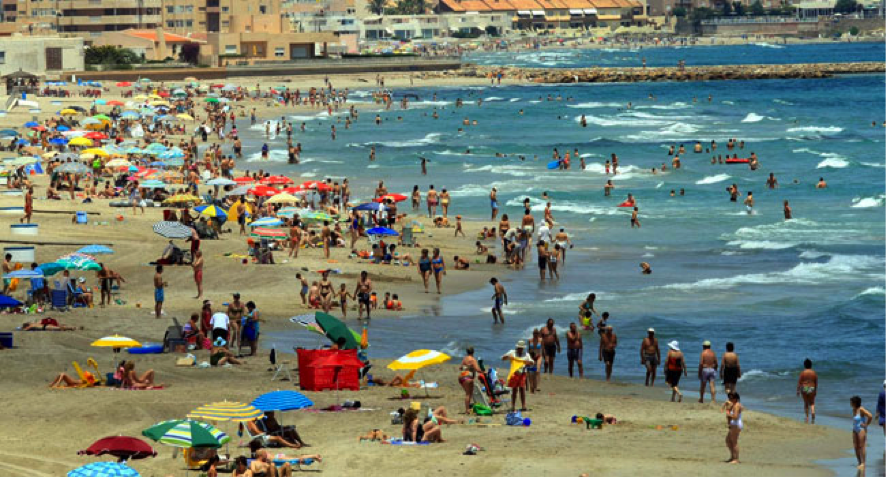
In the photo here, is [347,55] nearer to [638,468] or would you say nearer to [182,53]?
[182,53]

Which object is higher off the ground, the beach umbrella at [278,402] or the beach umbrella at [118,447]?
the beach umbrella at [278,402]

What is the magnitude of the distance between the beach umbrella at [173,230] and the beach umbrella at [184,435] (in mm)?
15225

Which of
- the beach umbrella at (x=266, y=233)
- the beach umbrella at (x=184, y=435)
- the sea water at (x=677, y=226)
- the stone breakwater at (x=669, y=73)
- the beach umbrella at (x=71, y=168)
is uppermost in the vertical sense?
the stone breakwater at (x=669, y=73)

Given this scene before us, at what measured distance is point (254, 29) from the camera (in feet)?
435

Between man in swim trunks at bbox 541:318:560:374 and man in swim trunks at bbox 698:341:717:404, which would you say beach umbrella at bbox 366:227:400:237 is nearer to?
man in swim trunks at bbox 541:318:560:374

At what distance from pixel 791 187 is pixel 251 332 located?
3153 centimetres

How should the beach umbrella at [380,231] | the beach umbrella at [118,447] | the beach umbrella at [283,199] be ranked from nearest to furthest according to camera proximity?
the beach umbrella at [118,447] → the beach umbrella at [380,231] → the beach umbrella at [283,199]

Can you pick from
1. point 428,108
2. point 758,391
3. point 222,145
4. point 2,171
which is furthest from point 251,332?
point 428,108

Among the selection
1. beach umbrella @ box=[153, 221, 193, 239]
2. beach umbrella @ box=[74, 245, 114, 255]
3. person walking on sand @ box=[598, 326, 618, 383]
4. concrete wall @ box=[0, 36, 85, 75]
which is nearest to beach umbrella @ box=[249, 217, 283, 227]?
beach umbrella @ box=[153, 221, 193, 239]

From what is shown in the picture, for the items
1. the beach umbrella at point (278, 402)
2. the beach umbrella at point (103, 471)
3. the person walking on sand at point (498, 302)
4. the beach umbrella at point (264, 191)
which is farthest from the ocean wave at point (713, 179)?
the beach umbrella at point (103, 471)

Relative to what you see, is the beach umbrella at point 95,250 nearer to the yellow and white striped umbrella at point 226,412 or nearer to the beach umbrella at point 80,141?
the yellow and white striped umbrella at point 226,412

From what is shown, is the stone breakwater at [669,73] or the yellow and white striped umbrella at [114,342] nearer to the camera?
the yellow and white striped umbrella at [114,342]

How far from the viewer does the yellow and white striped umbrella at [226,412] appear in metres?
15.8

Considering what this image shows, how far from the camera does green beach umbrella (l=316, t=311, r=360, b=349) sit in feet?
68.7
